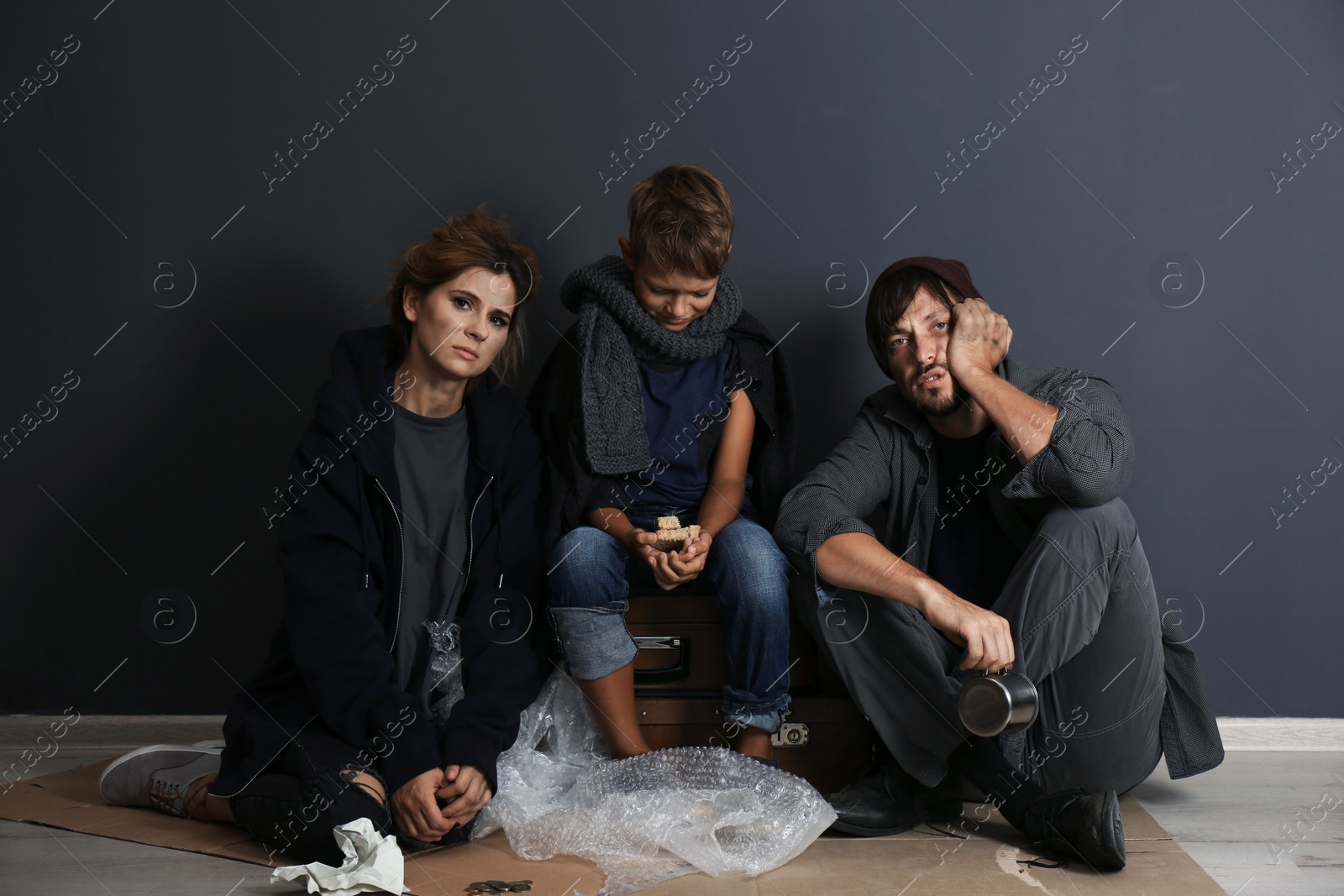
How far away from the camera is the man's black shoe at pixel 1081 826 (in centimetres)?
143

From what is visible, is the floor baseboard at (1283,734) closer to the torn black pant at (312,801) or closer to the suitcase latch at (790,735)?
the suitcase latch at (790,735)

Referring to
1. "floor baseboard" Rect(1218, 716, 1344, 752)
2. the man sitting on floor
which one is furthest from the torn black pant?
"floor baseboard" Rect(1218, 716, 1344, 752)

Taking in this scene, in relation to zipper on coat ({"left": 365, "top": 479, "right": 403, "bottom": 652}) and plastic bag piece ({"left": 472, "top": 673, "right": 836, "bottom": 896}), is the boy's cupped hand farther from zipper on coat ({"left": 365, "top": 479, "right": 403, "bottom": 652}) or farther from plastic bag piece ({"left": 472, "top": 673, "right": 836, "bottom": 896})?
zipper on coat ({"left": 365, "top": 479, "right": 403, "bottom": 652})

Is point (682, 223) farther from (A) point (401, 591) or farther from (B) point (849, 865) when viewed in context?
(B) point (849, 865)

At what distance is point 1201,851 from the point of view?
61.9 inches

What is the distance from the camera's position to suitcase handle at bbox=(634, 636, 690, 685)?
182cm

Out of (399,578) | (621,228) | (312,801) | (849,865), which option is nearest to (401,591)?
(399,578)

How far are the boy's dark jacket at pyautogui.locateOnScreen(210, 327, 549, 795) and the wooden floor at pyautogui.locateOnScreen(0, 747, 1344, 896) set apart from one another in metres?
0.17

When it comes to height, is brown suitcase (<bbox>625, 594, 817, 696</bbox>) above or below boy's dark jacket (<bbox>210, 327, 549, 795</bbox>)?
below

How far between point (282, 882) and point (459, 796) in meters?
0.27

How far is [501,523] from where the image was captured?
5.84 feet

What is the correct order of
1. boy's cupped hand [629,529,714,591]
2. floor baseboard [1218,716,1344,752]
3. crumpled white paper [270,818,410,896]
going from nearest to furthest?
crumpled white paper [270,818,410,896] < boy's cupped hand [629,529,714,591] < floor baseboard [1218,716,1344,752]

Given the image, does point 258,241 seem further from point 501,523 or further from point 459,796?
point 459,796

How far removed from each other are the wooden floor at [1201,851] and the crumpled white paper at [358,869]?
0.23ft
